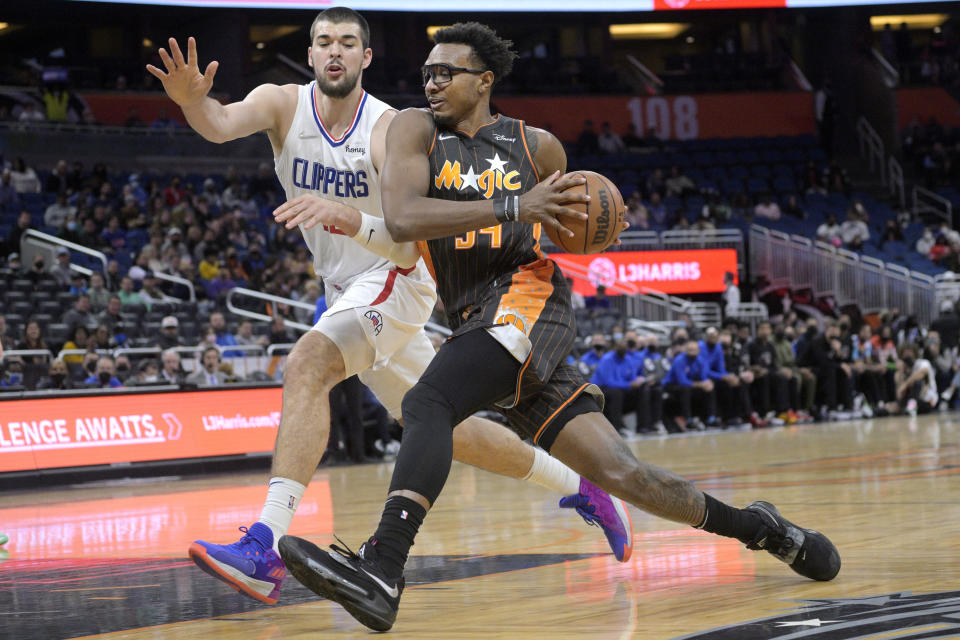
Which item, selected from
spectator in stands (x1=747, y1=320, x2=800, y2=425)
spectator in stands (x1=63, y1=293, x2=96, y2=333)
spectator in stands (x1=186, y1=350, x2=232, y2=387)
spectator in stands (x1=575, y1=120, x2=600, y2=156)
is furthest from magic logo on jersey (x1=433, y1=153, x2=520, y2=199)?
spectator in stands (x1=575, y1=120, x2=600, y2=156)

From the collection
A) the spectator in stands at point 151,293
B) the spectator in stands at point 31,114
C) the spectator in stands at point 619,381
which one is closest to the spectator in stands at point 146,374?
the spectator in stands at point 151,293

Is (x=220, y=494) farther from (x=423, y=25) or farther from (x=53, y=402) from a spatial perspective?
(x=423, y=25)

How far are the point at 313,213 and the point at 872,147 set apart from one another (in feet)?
95.5

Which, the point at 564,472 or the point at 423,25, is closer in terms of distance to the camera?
the point at 564,472

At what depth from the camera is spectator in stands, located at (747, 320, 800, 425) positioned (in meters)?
18.2

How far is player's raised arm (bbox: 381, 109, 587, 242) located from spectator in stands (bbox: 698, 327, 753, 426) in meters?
13.7

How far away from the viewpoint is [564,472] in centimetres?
541

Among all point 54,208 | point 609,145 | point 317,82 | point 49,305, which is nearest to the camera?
point 317,82

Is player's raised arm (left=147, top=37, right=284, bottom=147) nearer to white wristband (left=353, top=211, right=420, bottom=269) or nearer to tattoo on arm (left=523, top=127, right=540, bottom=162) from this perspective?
white wristband (left=353, top=211, right=420, bottom=269)

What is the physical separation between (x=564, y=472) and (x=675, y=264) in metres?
19.3

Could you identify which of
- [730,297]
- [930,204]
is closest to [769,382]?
[730,297]

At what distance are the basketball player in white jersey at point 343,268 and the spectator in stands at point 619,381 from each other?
10983 millimetres

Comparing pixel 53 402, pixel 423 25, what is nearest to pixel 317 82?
pixel 53 402

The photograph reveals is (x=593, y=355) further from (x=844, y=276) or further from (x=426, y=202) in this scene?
(x=426, y=202)
